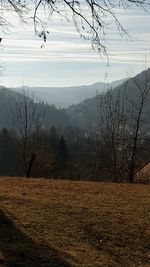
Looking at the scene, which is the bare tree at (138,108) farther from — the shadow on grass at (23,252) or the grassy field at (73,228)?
the shadow on grass at (23,252)

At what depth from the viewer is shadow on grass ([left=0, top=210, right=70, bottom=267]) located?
573 cm

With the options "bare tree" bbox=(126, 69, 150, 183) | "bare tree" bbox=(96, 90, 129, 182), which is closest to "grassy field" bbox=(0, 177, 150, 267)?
"bare tree" bbox=(126, 69, 150, 183)

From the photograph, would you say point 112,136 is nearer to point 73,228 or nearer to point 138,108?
point 138,108

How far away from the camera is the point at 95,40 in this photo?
7.70 m

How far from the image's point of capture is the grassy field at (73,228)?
6.23 m

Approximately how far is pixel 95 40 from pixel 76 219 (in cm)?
280

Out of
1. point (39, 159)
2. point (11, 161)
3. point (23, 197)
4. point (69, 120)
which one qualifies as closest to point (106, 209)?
point (23, 197)

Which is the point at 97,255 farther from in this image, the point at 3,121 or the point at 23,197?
→ the point at 3,121

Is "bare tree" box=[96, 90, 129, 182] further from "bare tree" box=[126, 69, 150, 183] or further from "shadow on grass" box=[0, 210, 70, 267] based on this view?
"shadow on grass" box=[0, 210, 70, 267]

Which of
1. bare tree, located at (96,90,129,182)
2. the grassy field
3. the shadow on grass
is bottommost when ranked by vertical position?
bare tree, located at (96,90,129,182)

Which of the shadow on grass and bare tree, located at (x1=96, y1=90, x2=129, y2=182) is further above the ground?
the shadow on grass

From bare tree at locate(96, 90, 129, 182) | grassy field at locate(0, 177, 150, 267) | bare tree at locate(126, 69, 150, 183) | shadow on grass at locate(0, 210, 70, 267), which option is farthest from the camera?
bare tree at locate(96, 90, 129, 182)

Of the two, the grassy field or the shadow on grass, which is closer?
the shadow on grass

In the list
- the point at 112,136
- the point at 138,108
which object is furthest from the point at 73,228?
the point at 112,136
